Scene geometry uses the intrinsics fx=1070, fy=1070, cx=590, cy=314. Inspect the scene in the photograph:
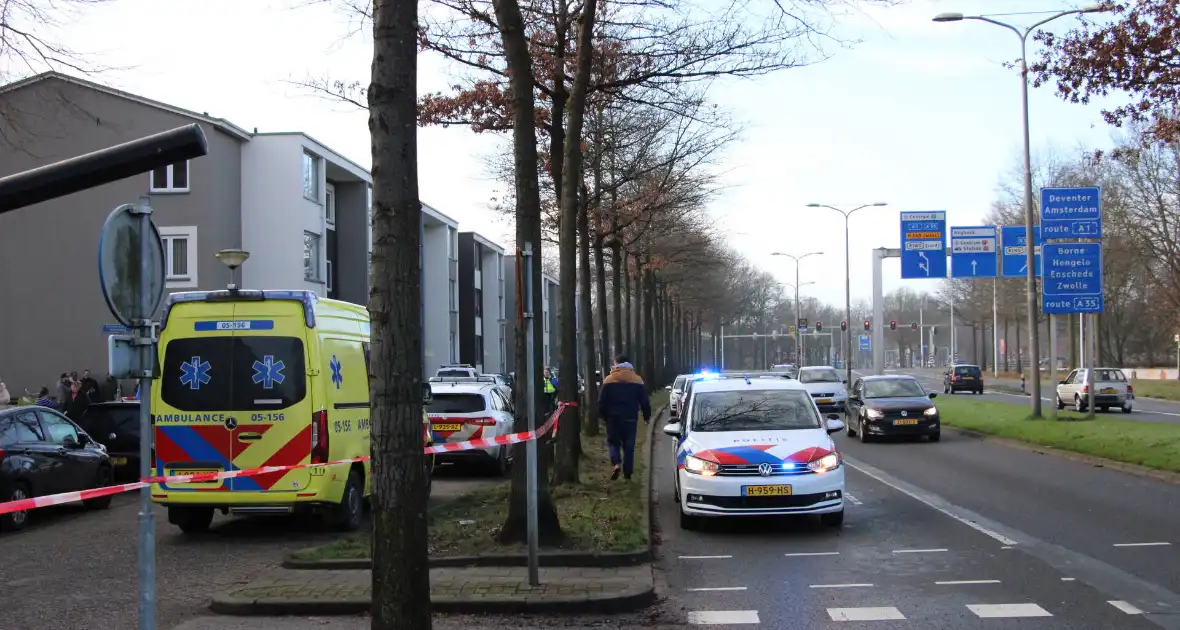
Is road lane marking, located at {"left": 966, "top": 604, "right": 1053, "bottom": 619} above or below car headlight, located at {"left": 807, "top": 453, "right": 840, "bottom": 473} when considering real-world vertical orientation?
below

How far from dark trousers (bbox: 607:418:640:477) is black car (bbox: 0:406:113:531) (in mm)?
7059

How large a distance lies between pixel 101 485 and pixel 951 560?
37.2 feet

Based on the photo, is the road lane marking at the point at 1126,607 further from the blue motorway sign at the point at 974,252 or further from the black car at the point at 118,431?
the blue motorway sign at the point at 974,252

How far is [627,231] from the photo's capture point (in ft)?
102

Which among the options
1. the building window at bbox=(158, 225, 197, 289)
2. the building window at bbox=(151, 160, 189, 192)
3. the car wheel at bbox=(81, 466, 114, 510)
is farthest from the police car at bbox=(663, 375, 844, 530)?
the building window at bbox=(151, 160, 189, 192)

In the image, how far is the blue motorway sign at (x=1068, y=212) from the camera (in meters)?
23.2

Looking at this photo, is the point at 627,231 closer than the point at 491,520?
No

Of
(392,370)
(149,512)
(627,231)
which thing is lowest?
(149,512)

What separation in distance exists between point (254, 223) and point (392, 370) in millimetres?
36363

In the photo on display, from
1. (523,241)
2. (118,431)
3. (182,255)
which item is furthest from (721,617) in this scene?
(182,255)

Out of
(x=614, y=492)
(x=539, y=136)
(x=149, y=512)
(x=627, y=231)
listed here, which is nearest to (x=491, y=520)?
(x=614, y=492)

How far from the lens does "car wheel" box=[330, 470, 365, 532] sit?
38.2 ft

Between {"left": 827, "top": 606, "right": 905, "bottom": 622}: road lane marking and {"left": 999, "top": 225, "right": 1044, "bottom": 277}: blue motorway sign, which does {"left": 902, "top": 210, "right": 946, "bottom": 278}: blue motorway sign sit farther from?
{"left": 827, "top": 606, "right": 905, "bottom": 622}: road lane marking

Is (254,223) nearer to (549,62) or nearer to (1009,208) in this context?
(549,62)
